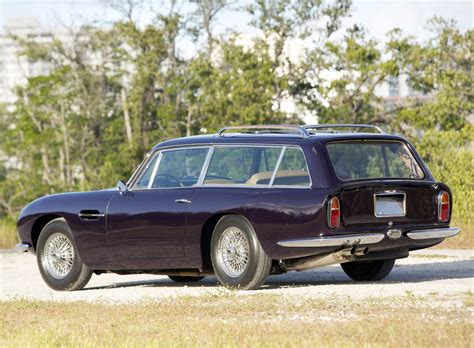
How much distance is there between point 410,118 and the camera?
143ft

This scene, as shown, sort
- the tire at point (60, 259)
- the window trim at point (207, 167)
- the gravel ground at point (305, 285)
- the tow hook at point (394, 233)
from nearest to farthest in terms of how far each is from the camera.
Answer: the gravel ground at point (305, 285), the tow hook at point (394, 233), the window trim at point (207, 167), the tire at point (60, 259)

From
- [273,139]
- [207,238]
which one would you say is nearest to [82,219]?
[207,238]

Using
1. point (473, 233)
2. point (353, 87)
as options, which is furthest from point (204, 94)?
point (473, 233)

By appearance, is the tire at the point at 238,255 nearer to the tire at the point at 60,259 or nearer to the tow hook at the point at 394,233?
the tow hook at the point at 394,233

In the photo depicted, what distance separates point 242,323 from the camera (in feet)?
32.1

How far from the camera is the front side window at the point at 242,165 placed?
13039mm

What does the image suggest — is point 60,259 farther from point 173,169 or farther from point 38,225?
point 173,169

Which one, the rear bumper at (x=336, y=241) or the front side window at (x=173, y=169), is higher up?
the front side window at (x=173, y=169)

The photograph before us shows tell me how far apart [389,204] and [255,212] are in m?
1.37

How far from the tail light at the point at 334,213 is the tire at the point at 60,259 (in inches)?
136

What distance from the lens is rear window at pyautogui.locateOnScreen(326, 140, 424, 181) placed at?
12.8 meters

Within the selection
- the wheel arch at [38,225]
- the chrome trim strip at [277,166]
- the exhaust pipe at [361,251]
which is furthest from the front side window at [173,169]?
the exhaust pipe at [361,251]

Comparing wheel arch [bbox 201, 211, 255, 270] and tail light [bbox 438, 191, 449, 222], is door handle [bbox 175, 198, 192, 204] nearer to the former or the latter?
wheel arch [bbox 201, 211, 255, 270]

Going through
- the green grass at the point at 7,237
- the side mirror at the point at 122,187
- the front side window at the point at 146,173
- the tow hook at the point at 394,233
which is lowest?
the green grass at the point at 7,237
